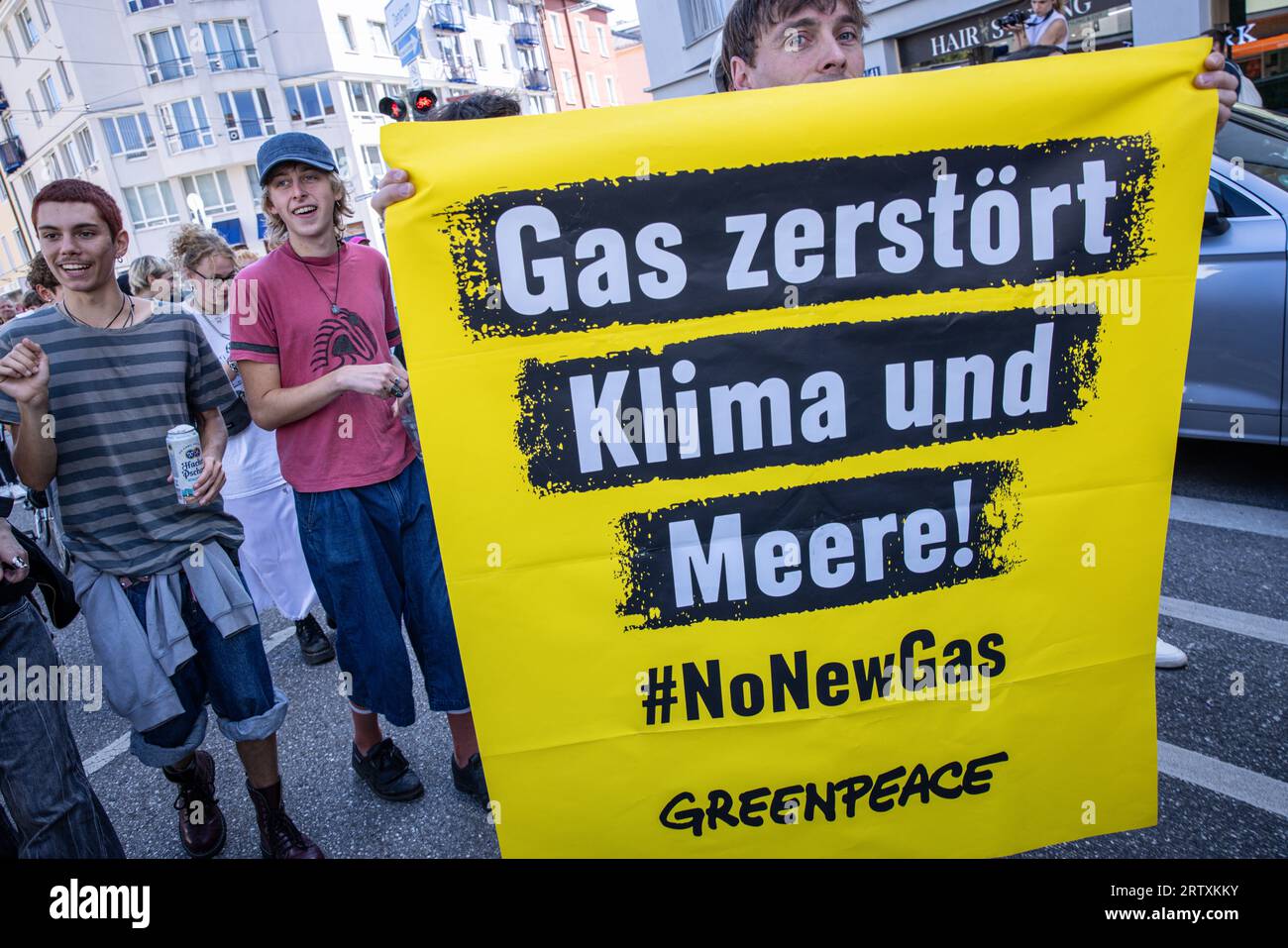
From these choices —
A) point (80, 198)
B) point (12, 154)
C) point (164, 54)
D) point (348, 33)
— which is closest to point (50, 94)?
point (164, 54)

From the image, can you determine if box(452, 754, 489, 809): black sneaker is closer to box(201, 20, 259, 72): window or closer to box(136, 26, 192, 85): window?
box(201, 20, 259, 72): window

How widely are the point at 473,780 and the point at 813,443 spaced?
183 cm

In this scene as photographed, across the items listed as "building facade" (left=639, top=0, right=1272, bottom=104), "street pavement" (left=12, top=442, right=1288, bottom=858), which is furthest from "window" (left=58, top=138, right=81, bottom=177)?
"street pavement" (left=12, top=442, right=1288, bottom=858)

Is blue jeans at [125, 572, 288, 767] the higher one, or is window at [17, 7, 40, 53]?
window at [17, 7, 40, 53]

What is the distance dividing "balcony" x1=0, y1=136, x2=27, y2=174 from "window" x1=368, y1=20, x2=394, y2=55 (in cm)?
1998

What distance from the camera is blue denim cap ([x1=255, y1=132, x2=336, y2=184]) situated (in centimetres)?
249

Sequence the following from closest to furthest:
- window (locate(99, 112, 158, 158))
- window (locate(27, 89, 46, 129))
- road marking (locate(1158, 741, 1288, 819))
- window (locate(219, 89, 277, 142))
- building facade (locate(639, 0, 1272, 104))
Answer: road marking (locate(1158, 741, 1288, 819))
building facade (locate(639, 0, 1272, 104))
window (locate(219, 89, 277, 142))
window (locate(99, 112, 158, 158))
window (locate(27, 89, 46, 129))

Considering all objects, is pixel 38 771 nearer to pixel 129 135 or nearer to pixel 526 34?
pixel 129 135

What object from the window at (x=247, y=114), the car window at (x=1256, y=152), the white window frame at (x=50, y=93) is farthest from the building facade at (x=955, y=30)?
the white window frame at (x=50, y=93)

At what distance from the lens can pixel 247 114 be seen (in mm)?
36438

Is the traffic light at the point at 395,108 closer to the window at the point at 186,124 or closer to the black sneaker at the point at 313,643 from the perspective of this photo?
the black sneaker at the point at 313,643

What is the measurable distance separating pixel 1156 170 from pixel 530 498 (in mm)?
1446
